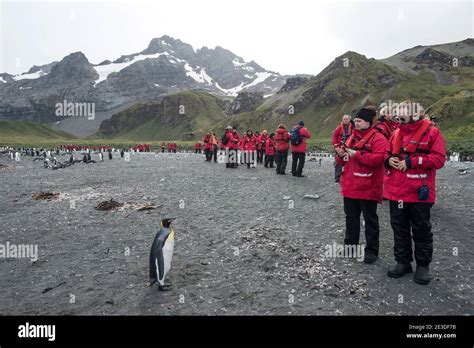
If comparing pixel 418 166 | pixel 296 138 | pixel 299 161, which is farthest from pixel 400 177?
pixel 299 161

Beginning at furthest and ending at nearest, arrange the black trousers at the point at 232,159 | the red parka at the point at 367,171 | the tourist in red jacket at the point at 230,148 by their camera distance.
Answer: the black trousers at the point at 232,159 < the tourist in red jacket at the point at 230,148 < the red parka at the point at 367,171

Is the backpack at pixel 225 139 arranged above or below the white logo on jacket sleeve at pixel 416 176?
above

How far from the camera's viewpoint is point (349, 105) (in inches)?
4808

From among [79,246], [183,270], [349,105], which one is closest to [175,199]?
[79,246]

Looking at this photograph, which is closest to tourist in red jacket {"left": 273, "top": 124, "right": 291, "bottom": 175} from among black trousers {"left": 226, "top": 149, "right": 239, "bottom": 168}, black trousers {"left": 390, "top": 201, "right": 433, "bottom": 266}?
black trousers {"left": 226, "top": 149, "right": 239, "bottom": 168}

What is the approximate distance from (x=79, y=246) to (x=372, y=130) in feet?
24.9

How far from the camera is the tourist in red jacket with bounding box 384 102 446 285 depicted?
5824 mm

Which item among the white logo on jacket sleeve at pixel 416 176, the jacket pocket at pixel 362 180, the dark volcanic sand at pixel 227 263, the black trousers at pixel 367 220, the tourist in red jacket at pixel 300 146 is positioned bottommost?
the dark volcanic sand at pixel 227 263

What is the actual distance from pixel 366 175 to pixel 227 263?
3386 mm

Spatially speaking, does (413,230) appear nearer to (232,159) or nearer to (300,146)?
(300,146)

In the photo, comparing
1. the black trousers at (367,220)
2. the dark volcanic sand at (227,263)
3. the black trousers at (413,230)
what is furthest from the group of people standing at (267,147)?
the black trousers at (413,230)

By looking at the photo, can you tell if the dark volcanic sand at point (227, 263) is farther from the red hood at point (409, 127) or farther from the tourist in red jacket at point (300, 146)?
the tourist in red jacket at point (300, 146)

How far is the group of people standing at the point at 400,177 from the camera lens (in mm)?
5879
